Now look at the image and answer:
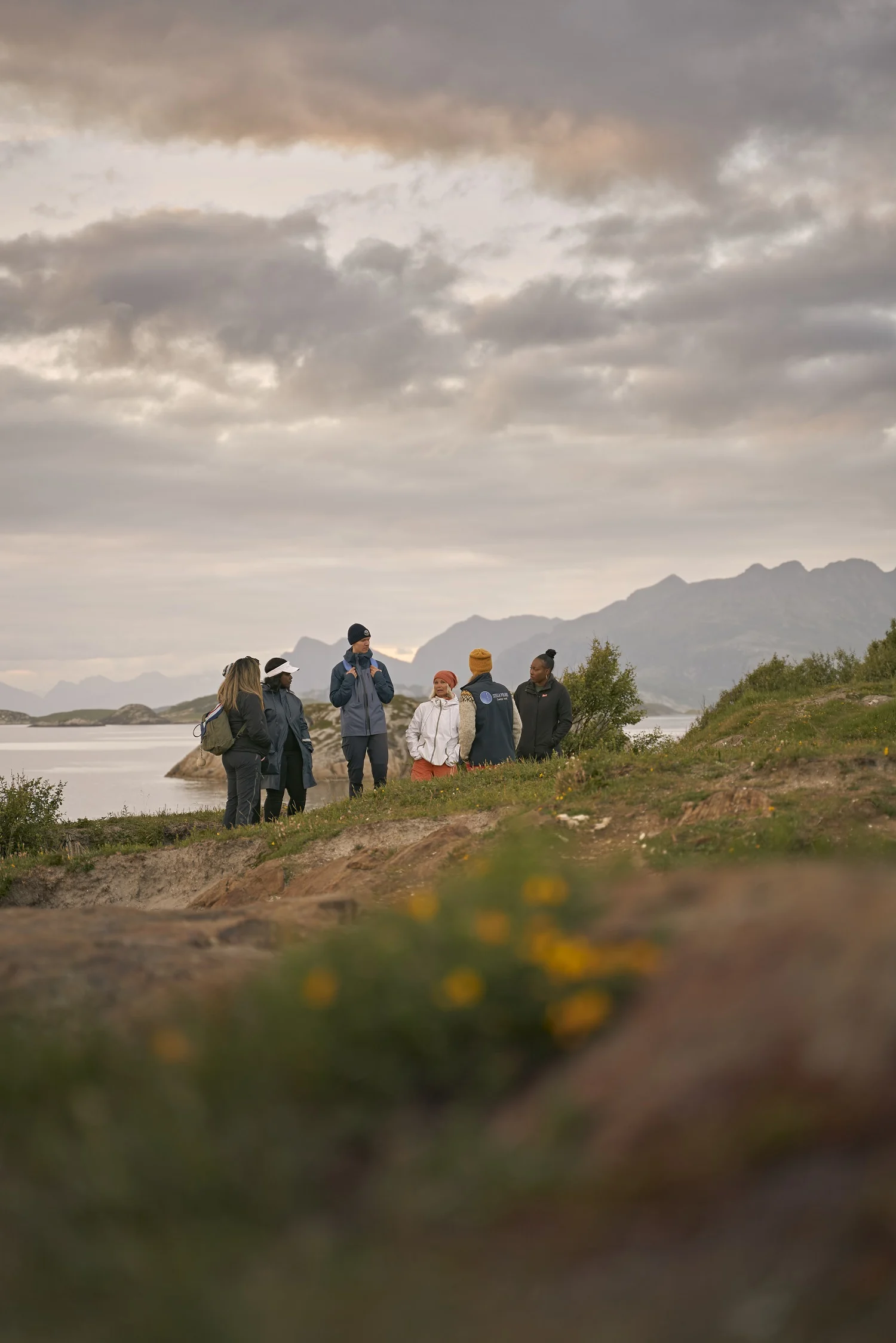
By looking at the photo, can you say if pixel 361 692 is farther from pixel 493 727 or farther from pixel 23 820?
pixel 23 820

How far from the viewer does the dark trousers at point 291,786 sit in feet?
57.9

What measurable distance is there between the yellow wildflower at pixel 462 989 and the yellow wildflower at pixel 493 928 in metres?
0.17

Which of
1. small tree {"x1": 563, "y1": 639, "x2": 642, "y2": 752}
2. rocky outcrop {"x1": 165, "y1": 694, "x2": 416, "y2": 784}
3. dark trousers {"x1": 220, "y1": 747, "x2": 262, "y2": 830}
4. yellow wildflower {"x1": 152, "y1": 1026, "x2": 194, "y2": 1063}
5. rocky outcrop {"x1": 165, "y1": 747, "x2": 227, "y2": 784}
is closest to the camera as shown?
yellow wildflower {"x1": 152, "y1": 1026, "x2": 194, "y2": 1063}

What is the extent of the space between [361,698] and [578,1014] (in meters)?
13.6

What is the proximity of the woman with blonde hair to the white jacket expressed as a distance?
8.41ft

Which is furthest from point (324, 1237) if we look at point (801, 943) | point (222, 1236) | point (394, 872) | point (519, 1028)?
point (394, 872)

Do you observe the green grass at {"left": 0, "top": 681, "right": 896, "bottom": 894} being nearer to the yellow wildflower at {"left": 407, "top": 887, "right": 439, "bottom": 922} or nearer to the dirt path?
the dirt path

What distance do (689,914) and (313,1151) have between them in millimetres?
1697

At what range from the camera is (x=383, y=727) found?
56.9 feet

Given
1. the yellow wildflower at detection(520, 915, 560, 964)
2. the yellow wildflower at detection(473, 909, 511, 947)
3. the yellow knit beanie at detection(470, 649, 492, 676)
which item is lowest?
the yellow wildflower at detection(520, 915, 560, 964)

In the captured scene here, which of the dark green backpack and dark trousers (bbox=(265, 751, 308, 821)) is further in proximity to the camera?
dark trousers (bbox=(265, 751, 308, 821))

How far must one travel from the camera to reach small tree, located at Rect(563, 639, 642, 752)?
3309 cm

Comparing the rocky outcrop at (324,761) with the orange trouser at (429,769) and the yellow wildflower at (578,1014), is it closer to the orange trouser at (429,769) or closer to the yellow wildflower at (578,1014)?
the orange trouser at (429,769)

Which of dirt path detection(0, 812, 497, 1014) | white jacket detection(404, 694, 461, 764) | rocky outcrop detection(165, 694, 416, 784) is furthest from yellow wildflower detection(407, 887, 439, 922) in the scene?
rocky outcrop detection(165, 694, 416, 784)
